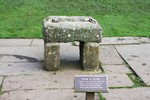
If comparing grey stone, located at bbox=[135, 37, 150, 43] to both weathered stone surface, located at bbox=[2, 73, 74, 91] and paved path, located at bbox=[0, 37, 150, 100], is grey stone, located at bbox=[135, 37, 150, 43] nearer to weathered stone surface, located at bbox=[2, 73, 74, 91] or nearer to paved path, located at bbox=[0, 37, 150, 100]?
paved path, located at bbox=[0, 37, 150, 100]

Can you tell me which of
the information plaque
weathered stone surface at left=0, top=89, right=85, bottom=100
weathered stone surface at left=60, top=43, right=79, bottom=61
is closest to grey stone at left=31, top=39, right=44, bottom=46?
weathered stone surface at left=60, top=43, right=79, bottom=61

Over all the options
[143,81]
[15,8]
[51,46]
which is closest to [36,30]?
[15,8]

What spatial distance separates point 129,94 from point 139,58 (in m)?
1.82

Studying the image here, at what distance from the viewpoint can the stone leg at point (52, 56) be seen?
5.96 m

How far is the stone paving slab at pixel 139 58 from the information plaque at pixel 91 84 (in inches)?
59.5

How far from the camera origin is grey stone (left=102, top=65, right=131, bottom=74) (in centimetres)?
610

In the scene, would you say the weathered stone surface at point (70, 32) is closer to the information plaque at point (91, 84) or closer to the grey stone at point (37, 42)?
the information plaque at point (91, 84)

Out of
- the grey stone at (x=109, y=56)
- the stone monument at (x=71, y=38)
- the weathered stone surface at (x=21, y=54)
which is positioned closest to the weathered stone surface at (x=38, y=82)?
the stone monument at (x=71, y=38)

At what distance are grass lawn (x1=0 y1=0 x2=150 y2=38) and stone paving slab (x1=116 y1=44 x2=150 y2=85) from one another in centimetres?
118

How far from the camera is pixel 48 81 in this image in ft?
18.3

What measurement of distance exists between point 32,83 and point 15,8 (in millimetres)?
5672

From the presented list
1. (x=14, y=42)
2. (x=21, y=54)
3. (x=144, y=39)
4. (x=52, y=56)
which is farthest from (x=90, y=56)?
(x=144, y=39)

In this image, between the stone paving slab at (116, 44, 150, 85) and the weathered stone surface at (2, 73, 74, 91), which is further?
the stone paving slab at (116, 44, 150, 85)

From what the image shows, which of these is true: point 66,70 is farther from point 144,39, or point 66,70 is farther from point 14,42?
point 144,39
